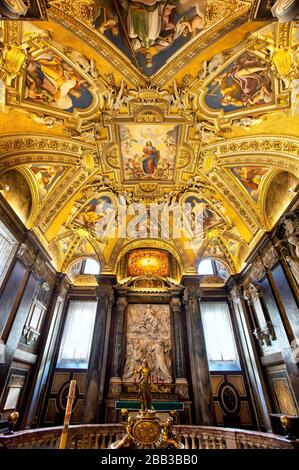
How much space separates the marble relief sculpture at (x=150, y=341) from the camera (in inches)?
447

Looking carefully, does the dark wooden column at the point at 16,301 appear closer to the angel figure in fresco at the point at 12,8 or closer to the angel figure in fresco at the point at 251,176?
the angel figure in fresco at the point at 12,8

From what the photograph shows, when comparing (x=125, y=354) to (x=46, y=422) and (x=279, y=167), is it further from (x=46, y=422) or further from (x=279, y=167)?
(x=279, y=167)

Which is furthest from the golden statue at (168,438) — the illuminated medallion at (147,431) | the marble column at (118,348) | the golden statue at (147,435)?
the marble column at (118,348)

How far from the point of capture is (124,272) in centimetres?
1445

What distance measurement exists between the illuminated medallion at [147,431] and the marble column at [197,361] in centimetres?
584

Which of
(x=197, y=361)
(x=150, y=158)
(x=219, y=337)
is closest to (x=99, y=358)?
(x=197, y=361)

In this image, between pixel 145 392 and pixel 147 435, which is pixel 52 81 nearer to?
pixel 145 392

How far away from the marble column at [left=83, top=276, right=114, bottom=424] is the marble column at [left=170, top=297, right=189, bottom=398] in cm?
351

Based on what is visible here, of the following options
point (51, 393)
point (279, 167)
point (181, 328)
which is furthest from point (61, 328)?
point (279, 167)

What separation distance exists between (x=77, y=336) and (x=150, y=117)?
38.4ft

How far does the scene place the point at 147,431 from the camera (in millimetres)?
5289

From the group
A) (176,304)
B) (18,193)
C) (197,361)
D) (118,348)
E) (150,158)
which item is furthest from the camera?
(176,304)

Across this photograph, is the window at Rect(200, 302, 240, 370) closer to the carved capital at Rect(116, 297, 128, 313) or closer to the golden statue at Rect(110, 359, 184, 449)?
the carved capital at Rect(116, 297, 128, 313)
